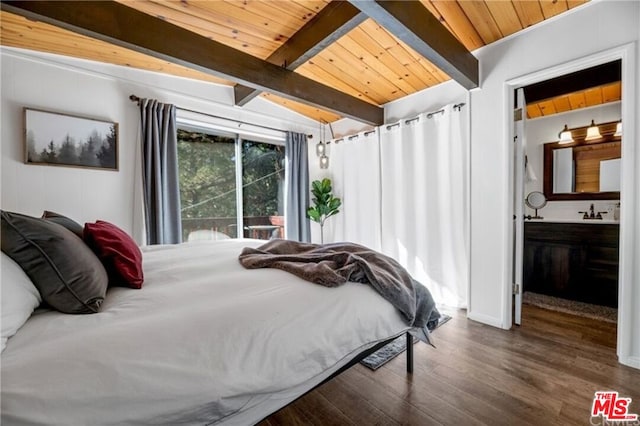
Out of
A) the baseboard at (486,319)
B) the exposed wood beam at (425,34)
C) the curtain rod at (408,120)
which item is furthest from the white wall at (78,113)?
the baseboard at (486,319)

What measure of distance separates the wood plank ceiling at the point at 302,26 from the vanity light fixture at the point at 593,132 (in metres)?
0.33

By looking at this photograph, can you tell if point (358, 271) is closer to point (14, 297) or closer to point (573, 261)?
point (14, 297)

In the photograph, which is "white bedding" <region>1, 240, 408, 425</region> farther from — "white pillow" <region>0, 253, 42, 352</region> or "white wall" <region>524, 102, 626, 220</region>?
"white wall" <region>524, 102, 626, 220</region>

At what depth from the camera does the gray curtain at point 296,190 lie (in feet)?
13.2

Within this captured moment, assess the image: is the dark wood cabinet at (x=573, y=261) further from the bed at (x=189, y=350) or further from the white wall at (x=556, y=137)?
the bed at (x=189, y=350)

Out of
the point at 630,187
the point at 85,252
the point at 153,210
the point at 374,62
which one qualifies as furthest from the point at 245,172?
the point at 630,187

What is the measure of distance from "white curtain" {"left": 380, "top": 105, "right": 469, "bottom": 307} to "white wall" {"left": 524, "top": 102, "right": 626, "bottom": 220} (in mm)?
1319

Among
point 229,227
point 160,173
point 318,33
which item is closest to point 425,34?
point 318,33

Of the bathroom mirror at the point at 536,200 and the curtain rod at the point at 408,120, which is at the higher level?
the curtain rod at the point at 408,120

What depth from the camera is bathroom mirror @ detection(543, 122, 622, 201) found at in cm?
307

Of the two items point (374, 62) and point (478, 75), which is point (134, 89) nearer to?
point (374, 62)

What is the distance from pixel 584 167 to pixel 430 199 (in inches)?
77.4

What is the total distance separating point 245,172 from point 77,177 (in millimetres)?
1757

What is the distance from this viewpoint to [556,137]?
11.4 feet
